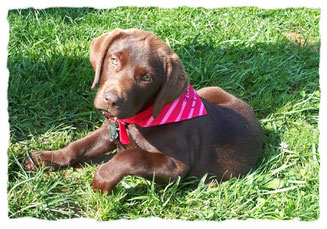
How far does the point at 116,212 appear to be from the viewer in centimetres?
370

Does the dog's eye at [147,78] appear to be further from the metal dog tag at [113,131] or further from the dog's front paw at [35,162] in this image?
the dog's front paw at [35,162]

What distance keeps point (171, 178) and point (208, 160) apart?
49 cm

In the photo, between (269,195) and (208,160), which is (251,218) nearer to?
(269,195)

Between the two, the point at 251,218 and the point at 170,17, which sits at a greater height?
the point at 170,17

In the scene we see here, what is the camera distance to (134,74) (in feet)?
11.5

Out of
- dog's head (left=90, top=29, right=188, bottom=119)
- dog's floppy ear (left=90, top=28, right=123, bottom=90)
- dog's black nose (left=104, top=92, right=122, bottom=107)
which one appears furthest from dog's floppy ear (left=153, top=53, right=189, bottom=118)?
dog's floppy ear (left=90, top=28, right=123, bottom=90)

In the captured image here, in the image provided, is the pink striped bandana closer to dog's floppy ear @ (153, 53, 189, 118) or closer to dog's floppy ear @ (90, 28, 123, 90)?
dog's floppy ear @ (153, 53, 189, 118)

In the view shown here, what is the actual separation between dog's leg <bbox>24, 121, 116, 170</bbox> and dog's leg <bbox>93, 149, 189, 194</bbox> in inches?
20.5

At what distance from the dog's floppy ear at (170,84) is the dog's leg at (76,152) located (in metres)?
0.83

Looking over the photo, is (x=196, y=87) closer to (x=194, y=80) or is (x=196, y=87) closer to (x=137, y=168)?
(x=194, y=80)

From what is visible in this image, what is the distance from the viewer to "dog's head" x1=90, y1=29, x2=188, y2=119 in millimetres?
3463

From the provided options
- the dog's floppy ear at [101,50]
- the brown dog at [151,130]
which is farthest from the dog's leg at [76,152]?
the dog's floppy ear at [101,50]

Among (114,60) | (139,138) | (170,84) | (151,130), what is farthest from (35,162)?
(170,84)

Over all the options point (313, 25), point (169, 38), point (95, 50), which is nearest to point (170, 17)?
point (169, 38)
